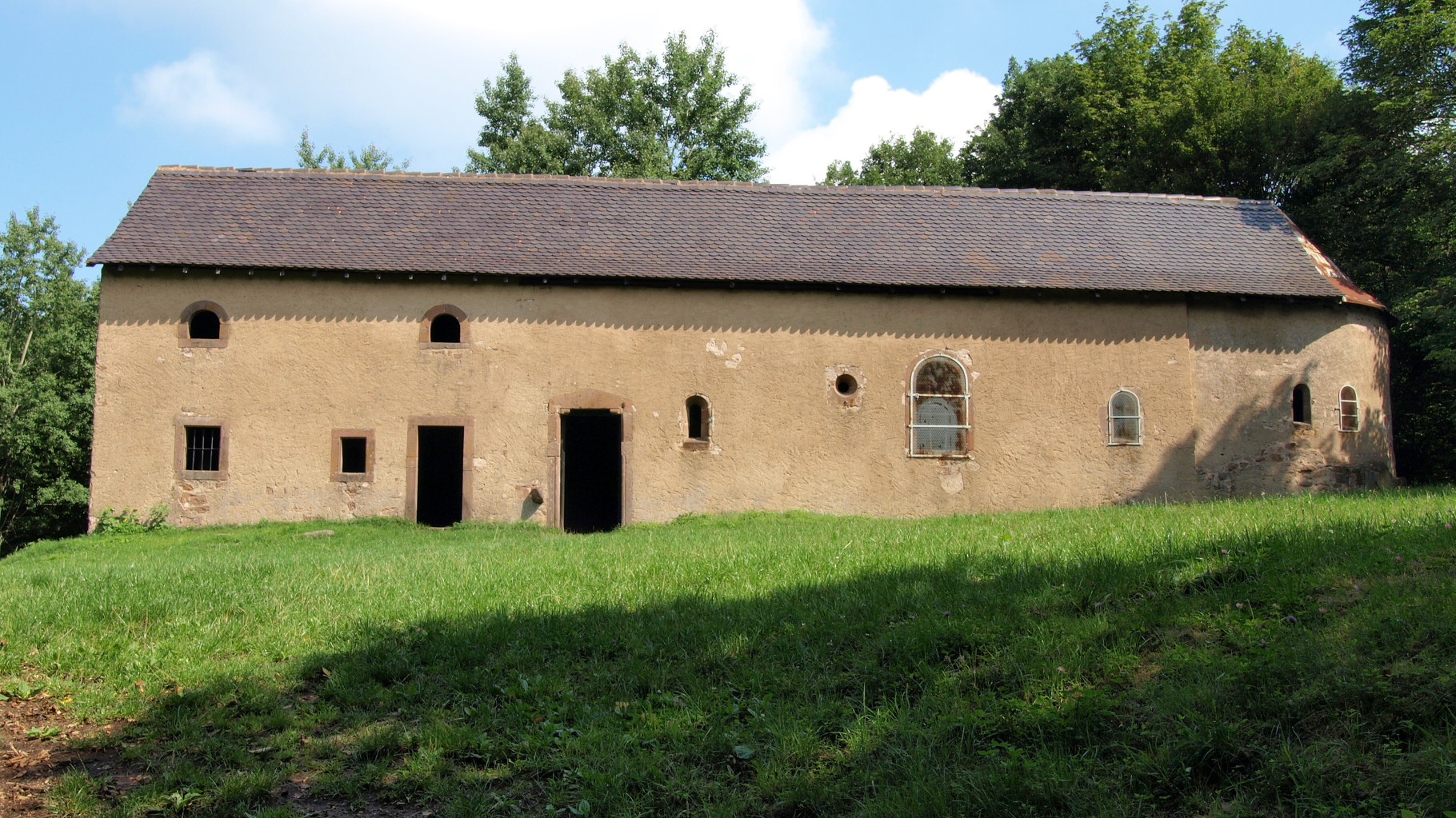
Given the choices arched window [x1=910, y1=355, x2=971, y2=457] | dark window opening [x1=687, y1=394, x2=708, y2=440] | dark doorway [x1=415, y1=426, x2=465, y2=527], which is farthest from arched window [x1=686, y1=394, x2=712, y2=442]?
dark doorway [x1=415, y1=426, x2=465, y2=527]

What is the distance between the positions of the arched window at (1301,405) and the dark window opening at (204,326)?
63.5 ft

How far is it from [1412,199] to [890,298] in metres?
11.3

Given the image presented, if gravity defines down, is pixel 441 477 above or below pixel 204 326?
below

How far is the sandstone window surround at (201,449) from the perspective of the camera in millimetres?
16953

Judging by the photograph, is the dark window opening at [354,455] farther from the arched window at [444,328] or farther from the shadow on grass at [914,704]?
the shadow on grass at [914,704]

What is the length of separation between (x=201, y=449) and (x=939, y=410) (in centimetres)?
1283

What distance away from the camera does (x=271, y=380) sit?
17.2m

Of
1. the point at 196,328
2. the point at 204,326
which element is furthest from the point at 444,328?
the point at 196,328

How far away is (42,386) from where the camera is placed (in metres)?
28.9

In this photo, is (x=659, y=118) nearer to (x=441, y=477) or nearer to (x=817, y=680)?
(x=441, y=477)

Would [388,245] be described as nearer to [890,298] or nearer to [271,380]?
[271,380]

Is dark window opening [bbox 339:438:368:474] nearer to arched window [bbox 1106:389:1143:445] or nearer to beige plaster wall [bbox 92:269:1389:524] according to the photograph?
beige plaster wall [bbox 92:269:1389:524]

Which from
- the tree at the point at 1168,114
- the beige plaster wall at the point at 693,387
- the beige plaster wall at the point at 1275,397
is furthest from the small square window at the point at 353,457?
the tree at the point at 1168,114

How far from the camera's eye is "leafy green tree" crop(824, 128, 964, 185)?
39156 millimetres
